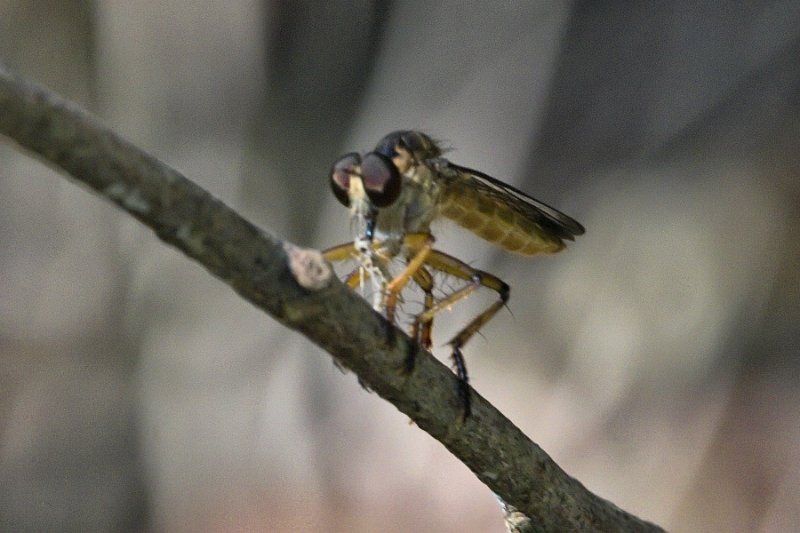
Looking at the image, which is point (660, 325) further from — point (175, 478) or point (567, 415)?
point (175, 478)

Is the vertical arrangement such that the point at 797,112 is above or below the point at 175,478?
above

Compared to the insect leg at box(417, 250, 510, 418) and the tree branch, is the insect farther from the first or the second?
the tree branch

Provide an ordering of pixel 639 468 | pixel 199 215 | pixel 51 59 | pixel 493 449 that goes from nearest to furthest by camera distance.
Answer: pixel 199 215, pixel 493 449, pixel 639 468, pixel 51 59

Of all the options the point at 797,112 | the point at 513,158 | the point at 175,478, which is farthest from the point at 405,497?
the point at 797,112

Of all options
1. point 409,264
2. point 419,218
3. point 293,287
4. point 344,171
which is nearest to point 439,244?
point 419,218

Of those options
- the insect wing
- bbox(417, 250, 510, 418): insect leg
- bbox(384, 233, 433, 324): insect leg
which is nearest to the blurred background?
the insect wing

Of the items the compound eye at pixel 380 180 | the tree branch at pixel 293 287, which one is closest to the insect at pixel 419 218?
the compound eye at pixel 380 180

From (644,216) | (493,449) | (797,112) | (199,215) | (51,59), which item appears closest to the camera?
(199,215)
